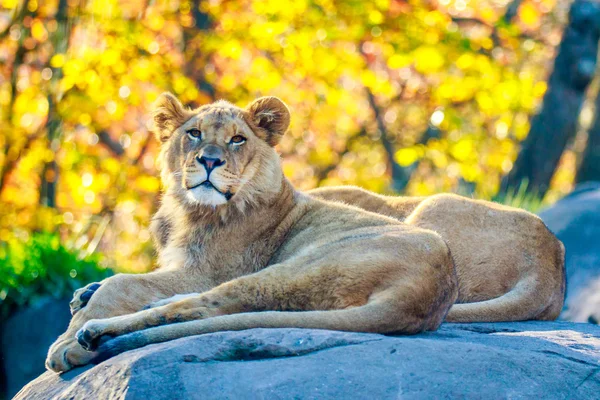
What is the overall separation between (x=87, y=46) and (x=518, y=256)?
765cm

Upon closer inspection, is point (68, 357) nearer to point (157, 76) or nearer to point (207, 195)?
point (207, 195)

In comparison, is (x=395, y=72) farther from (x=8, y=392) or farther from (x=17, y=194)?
(x=8, y=392)

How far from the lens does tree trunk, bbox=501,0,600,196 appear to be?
13.4 meters

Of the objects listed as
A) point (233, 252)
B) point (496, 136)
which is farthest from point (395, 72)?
point (233, 252)

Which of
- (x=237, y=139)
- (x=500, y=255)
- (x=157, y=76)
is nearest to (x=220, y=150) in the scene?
(x=237, y=139)

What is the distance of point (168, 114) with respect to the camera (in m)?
5.88

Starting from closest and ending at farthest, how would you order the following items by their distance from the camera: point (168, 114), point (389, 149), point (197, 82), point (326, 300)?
1. point (326, 300)
2. point (168, 114)
3. point (197, 82)
4. point (389, 149)

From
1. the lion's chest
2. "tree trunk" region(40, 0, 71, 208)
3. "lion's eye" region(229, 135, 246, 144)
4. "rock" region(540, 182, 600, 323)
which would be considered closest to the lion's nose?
"lion's eye" region(229, 135, 246, 144)

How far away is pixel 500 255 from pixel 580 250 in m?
2.87

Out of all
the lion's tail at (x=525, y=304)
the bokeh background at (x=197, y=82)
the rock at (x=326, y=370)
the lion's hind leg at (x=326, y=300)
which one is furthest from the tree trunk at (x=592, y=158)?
the rock at (x=326, y=370)

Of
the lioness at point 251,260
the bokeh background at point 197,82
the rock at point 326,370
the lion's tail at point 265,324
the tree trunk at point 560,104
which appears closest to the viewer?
the rock at point 326,370

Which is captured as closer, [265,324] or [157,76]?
[265,324]

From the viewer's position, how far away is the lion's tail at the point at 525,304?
5656 mm

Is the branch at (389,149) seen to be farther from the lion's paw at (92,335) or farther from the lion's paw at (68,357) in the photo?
the lion's paw at (92,335)
